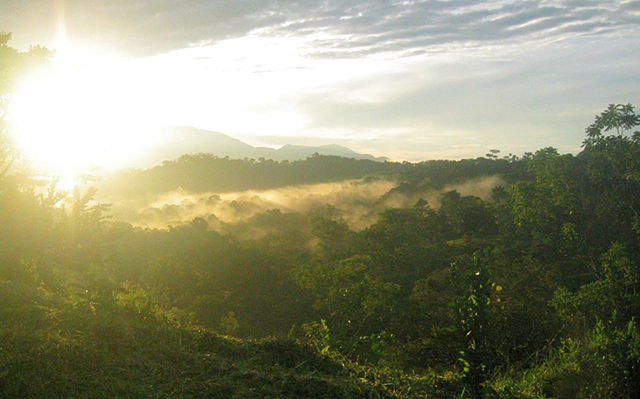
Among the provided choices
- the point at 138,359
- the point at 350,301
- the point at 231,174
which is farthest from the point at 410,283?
the point at 231,174

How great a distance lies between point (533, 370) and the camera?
232 inches

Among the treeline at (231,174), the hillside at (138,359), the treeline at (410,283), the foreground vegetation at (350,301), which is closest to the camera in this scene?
the hillside at (138,359)

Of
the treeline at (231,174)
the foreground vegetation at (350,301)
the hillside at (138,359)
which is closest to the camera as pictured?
the hillside at (138,359)

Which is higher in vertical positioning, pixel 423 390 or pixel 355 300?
pixel 423 390

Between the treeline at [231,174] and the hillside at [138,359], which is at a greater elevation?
the treeline at [231,174]

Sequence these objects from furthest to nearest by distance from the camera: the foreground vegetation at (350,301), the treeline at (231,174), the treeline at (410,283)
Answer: the treeline at (231,174), the treeline at (410,283), the foreground vegetation at (350,301)

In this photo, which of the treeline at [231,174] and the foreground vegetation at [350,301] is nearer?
the foreground vegetation at [350,301]

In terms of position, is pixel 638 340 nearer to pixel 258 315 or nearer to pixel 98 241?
pixel 98 241

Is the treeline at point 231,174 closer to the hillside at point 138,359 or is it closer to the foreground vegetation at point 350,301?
the foreground vegetation at point 350,301

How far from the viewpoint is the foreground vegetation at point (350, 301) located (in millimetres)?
4750

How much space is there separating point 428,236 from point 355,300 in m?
14.5

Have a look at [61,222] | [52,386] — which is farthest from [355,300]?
[52,386]

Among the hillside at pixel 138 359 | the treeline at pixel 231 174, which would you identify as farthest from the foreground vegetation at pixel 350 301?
the treeline at pixel 231 174

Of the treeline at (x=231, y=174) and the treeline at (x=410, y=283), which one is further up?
the treeline at (x=231, y=174)
